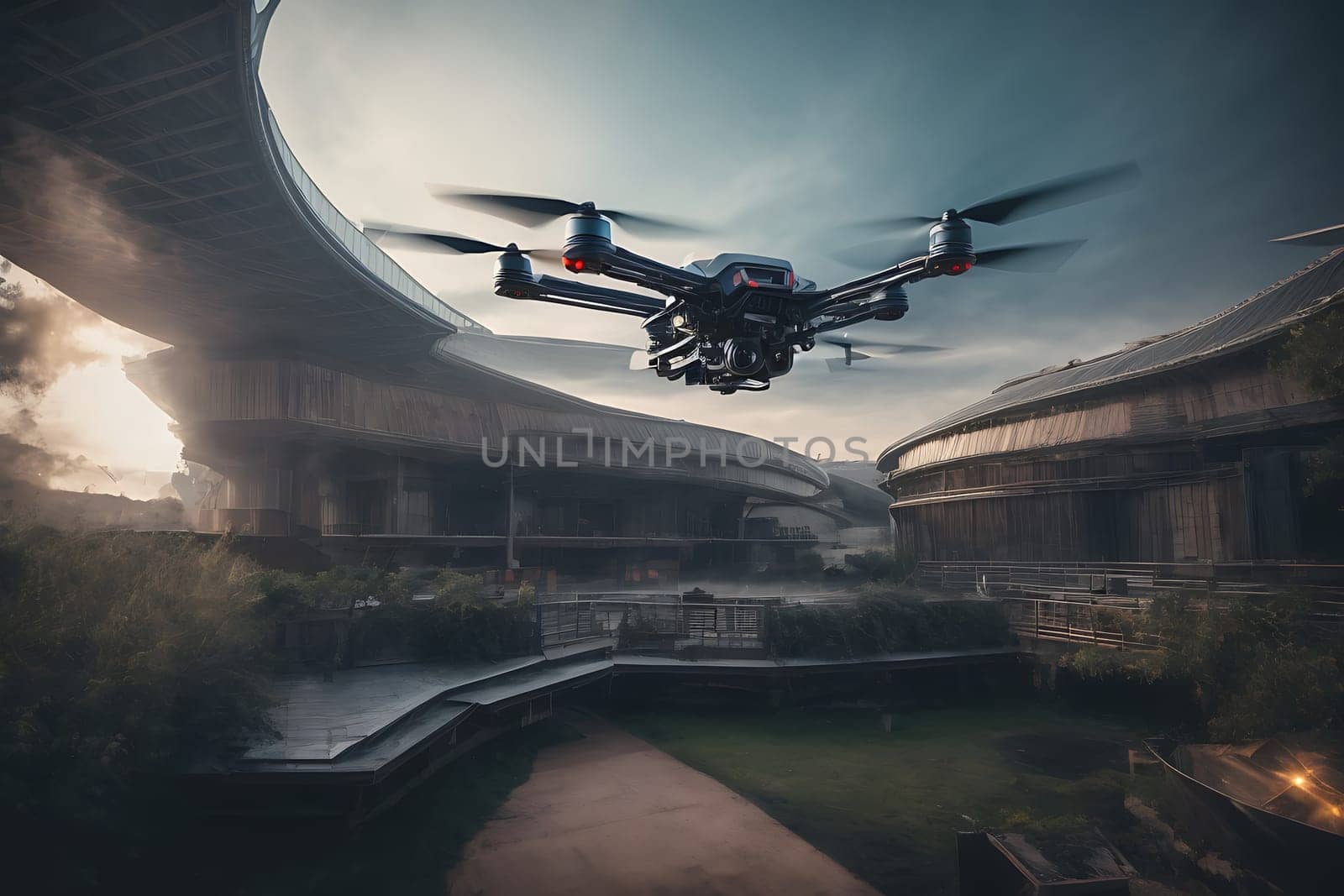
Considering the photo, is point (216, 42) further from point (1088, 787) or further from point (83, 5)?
point (1088, 787)

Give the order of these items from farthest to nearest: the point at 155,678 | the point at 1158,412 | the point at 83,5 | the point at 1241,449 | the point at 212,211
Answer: the point at 1158,412
the point at 212,211
the point at 1241,449
the point at 83,5
the point at 155,678

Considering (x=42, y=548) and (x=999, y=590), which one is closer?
(x=42, y=548)

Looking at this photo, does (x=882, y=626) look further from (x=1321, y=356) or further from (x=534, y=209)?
(x=534, y=209)

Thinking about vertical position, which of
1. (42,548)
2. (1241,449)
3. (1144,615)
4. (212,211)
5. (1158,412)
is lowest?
(1144,615)

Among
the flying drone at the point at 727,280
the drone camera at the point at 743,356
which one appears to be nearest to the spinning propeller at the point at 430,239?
the flying drone at the point at 727,280

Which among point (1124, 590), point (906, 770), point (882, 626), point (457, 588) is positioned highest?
point (457, 588)

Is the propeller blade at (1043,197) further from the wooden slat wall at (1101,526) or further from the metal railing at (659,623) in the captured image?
the wooden slat wall at (1101,526)

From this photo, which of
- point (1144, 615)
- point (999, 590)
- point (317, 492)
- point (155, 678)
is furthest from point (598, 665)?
point (317, 492)

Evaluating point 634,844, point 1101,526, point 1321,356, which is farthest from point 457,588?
point 1101,526
